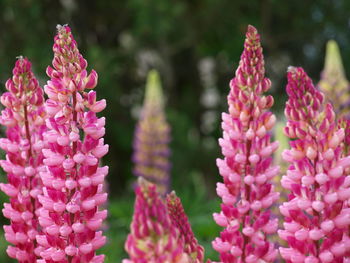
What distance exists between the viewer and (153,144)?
4.33m

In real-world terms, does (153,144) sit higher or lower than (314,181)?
higher

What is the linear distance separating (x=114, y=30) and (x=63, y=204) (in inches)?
225

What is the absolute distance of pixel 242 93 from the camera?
1104 millimetres

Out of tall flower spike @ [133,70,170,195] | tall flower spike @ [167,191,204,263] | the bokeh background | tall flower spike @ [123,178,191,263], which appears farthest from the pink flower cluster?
the bokeh background

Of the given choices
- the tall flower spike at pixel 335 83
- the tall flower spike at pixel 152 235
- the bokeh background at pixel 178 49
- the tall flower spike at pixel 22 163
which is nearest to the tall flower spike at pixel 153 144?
the bokeh background at pixel 178 49

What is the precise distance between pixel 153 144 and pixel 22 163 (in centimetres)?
312

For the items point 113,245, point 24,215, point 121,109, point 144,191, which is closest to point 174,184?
point 121,109

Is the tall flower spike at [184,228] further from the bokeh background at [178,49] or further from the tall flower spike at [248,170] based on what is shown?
the bokeh background at [178,49]

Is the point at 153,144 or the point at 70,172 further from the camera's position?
the point at 153,144

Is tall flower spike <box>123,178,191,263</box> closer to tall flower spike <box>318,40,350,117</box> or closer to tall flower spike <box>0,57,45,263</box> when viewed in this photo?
tall flower spike <box>0,57,45,263</box>

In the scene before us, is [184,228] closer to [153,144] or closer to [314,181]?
[314,181]

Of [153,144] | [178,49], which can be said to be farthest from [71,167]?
[178,49]

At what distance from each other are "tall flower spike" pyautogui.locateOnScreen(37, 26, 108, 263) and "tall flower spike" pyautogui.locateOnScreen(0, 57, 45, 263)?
4.4 inches

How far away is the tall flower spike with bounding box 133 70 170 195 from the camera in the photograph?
13.9 ft
